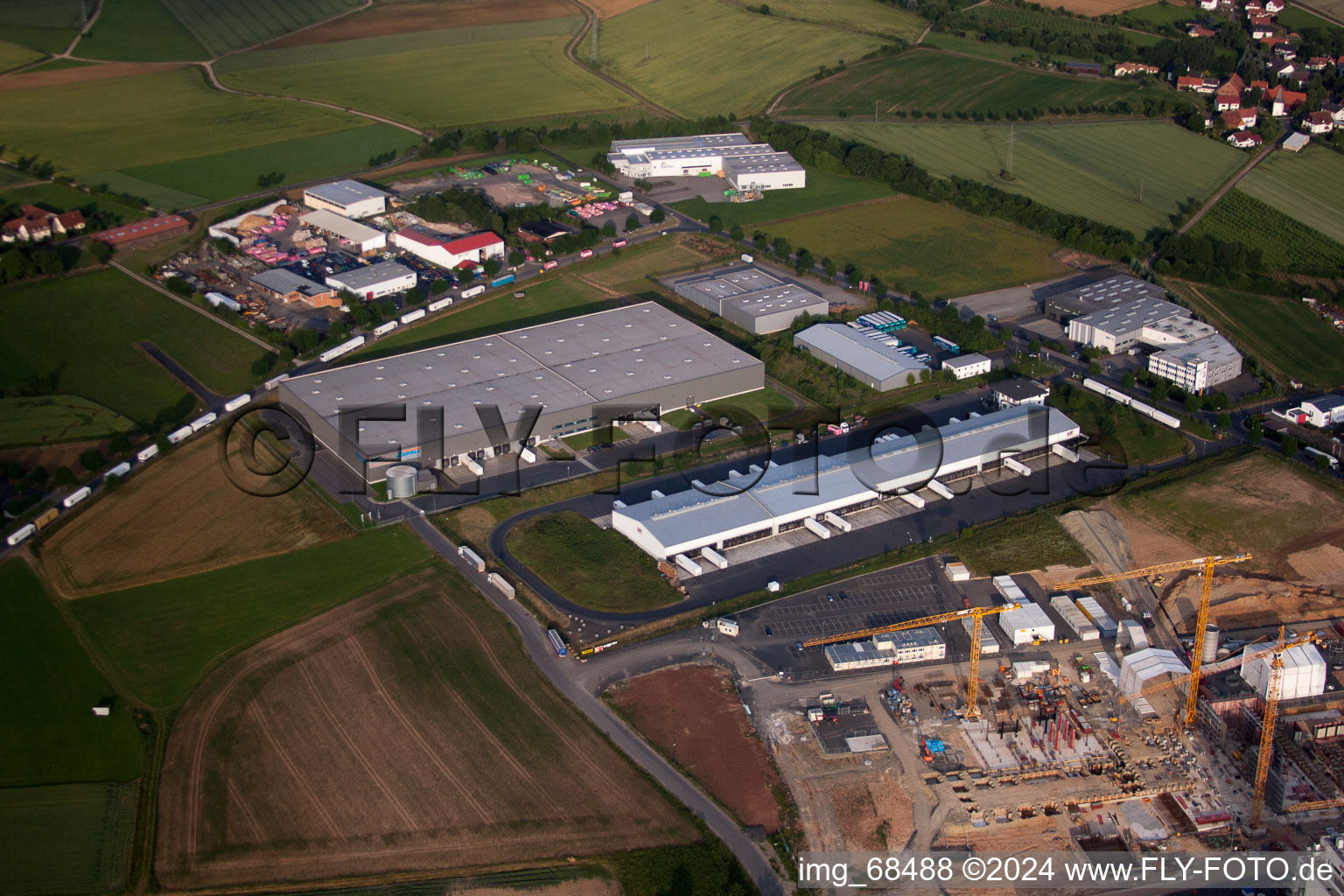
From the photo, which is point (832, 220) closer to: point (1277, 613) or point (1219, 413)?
point (1219, 413)

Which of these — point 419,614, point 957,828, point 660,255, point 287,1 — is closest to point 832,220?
point 660,255

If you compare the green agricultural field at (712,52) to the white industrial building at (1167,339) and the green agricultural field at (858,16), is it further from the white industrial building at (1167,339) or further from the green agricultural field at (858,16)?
the white industrial building at (1167,339)

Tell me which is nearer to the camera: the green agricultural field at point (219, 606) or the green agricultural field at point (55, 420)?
the green agricultural field at point (219, 606)

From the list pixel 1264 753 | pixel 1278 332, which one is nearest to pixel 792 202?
pixel 1278 332

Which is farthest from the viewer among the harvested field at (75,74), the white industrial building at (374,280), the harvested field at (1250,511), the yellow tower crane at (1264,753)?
the harvested field at (75,74)

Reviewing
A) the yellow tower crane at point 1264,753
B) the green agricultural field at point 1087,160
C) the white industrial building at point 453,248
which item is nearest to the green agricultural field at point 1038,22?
the green agricultural field at point 1087,160

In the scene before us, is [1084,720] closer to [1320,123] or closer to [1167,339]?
[1167,339]

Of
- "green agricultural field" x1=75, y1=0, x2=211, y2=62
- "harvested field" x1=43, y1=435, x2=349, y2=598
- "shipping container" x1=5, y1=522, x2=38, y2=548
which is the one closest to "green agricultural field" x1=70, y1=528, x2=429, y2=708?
"harvested field" x1=43, y1=435, x2=349, y2=598

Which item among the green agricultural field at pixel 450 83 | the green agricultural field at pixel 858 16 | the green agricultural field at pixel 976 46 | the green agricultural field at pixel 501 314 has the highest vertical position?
the green agricultural field at pixel 858 16

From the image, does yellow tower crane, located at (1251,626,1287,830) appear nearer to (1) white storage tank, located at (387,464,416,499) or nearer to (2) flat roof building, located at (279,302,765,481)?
(2) flat roof building, located at (279,302,765,481)
